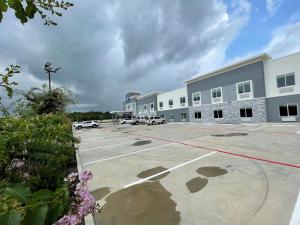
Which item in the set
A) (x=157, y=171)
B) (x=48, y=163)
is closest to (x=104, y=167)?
(x=157, y=171)

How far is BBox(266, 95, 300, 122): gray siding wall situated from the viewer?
21848mm

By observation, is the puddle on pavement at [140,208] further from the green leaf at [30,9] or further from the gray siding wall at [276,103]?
the gray siding wall at [276,103]

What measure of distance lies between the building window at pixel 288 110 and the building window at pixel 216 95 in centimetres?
924

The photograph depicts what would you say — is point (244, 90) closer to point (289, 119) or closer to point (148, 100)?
point (289, 119)

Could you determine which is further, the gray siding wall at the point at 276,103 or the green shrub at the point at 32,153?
the gray siding wall at the point at 276,103

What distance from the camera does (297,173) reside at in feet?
21.2

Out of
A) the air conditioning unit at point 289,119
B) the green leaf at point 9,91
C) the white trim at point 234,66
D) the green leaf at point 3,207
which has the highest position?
the white trim at point 234,66

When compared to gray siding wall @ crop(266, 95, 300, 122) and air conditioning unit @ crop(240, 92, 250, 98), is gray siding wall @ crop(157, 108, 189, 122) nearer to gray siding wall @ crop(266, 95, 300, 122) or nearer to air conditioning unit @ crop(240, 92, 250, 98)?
air conditioning unit @ crop(240, 92, 250, 98)

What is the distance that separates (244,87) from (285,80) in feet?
17.6

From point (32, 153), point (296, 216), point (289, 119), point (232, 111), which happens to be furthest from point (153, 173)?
point (232, 111)

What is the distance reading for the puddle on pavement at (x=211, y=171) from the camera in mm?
6881

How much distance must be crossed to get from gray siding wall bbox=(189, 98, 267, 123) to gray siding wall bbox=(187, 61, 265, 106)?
0.92m

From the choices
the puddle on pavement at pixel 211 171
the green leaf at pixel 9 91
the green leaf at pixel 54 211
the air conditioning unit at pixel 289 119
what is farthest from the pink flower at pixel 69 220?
the air conditioning unit at pixel 289 119

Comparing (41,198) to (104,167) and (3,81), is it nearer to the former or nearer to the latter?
(3,81)
